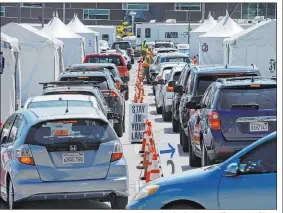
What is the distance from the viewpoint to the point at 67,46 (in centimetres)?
4188

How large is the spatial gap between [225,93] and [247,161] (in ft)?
15.9

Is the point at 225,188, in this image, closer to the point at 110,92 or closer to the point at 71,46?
the point at 110,92

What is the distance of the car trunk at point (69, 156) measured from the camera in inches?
437

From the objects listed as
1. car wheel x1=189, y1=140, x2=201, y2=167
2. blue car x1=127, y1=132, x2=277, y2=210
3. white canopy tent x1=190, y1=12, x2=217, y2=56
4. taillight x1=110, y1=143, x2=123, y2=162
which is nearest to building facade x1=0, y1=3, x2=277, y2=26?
white canopy tent x1=190, y1=12, x2=217, y2=56

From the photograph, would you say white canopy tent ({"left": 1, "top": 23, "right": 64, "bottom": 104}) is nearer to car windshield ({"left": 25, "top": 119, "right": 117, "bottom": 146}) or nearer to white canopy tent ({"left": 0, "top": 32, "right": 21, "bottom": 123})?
white canopy tent ({"left": 0, "top": 32, "right": 21, "bottom": 123})

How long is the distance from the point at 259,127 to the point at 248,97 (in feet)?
1.92

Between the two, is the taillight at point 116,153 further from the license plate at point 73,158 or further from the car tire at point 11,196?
the car tire at point 11,196

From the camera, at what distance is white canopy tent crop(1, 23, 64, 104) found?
29.8m

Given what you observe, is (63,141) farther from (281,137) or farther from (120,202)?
(281,137)

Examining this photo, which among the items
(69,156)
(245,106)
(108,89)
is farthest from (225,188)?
(108,89)

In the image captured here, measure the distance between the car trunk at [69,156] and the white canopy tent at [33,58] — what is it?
18.7m

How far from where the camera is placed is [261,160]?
9.29 meters

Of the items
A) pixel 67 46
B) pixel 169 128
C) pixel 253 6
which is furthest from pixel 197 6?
pixel 169 128

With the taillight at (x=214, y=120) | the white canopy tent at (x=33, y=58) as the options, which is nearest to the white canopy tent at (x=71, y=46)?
the white canopy tent at (x=33, y=58)
